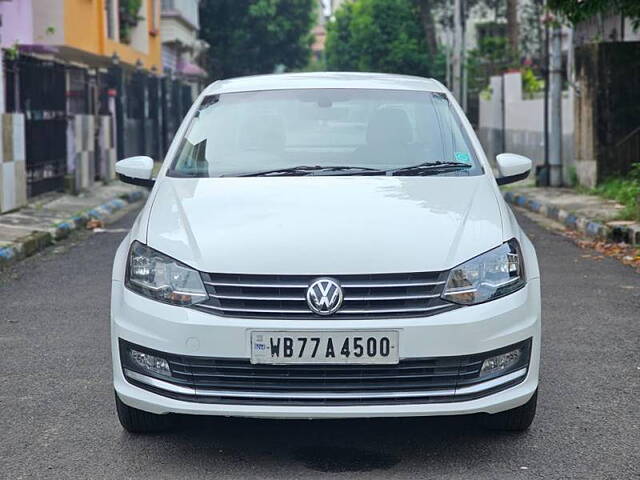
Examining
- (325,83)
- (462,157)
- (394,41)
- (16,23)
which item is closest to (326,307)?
(462,157)

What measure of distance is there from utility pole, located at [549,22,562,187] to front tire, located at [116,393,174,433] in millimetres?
15157

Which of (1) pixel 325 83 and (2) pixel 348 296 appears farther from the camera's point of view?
(1) pixel 325 83

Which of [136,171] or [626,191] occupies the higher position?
[136,171]

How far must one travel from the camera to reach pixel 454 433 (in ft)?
16.5

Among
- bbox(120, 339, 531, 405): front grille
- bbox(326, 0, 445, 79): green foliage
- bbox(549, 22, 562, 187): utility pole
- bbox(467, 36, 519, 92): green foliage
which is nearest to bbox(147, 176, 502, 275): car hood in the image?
bbox(120, 339, 531, 405): front grille

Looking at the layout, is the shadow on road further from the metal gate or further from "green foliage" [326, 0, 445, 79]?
Result: "green foliage" [326, 0, 445, 79]

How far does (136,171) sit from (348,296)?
1907mm

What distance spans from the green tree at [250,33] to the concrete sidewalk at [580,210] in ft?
123

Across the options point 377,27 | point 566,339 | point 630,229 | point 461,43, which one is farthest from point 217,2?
point 566,339

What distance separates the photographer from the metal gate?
53.3 ft

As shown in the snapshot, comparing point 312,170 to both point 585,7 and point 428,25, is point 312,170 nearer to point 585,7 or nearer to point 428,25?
point 585,7

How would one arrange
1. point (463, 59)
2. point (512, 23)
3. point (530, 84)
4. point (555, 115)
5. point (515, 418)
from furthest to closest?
point (512, 23)
point (463, 59)
point (530, 84)
point (555, 115)
point (515, 418)

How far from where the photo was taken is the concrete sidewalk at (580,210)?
12.5m

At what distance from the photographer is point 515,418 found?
195 inches
